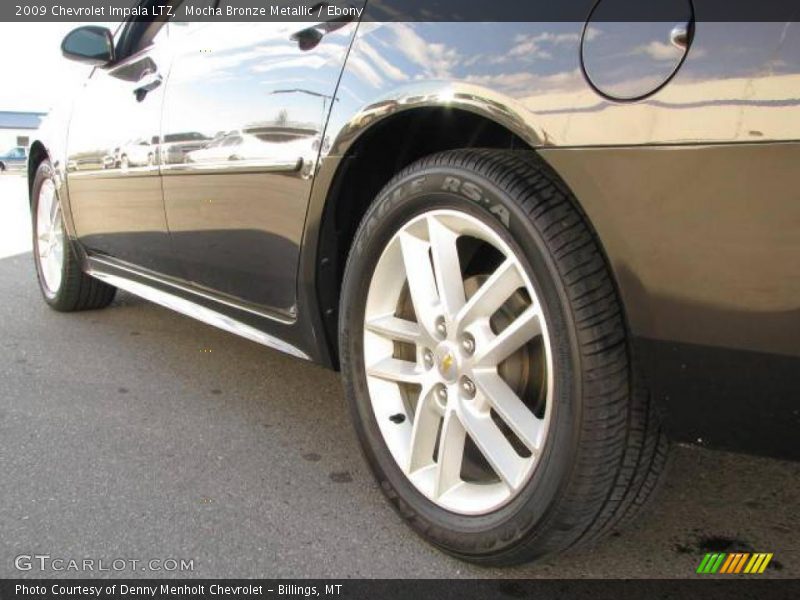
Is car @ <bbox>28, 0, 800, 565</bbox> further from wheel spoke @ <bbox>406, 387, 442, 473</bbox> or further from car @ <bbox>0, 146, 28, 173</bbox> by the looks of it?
car @ <bbox>0, 146, 28, 173</bbox>

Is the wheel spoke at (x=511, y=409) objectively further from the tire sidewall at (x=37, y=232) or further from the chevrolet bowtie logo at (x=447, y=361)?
the tire sidewall at (x=37, y=232)

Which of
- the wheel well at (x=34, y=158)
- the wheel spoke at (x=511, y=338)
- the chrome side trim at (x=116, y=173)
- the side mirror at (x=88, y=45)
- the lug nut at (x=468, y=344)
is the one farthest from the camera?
the wheel well at (x=34, y=158)

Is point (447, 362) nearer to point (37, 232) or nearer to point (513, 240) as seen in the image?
point (513, 240)

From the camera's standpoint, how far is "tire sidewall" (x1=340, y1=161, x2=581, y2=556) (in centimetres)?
146

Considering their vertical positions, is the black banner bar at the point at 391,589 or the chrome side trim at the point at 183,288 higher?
the chrome side trim at the point at 183,288

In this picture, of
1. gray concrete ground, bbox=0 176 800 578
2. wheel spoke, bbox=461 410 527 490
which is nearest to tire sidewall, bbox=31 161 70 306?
gray concrete ground, bbox=0 176 800 578

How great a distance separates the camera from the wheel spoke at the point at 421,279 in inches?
72.6

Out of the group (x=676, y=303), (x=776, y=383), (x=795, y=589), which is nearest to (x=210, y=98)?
(x=676, y=303)

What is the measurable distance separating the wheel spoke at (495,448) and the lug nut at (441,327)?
0.64ft

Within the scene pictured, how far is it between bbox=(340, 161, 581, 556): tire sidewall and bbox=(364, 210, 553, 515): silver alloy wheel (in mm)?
24

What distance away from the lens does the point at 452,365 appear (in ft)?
5.82

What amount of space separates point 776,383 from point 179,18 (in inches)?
106

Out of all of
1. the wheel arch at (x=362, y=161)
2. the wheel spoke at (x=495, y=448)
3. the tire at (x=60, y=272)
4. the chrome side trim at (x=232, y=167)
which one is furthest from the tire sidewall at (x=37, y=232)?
the wheel spoke at (x=495, y=448)

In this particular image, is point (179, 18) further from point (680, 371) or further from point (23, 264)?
point (23, 264)
